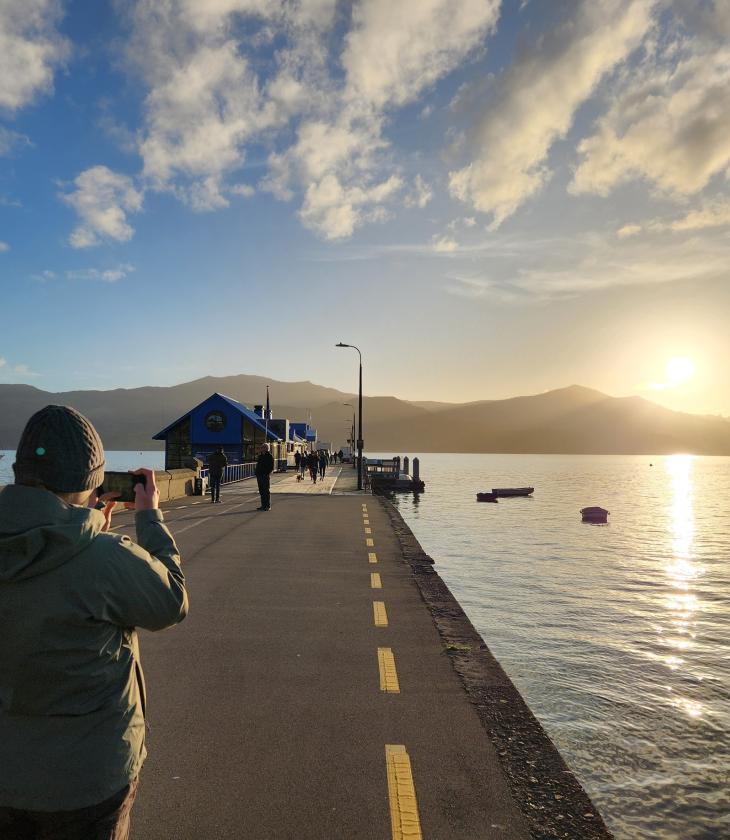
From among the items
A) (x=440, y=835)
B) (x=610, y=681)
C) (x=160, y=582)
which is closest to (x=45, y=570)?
(x=160, y=582)

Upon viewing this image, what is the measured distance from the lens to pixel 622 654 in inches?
368

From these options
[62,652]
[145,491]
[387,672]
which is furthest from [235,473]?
[62,652]

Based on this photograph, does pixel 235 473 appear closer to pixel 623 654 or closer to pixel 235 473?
pixel 235 473

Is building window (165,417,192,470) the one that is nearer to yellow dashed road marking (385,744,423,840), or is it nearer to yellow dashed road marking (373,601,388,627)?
yellow dashed road marking (373,601,388,627)

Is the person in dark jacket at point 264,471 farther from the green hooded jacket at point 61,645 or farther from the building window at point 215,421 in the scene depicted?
the building window at point 215,421

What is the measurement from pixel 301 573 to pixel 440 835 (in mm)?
7773

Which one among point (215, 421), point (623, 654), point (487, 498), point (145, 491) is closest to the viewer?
point (145, 491)

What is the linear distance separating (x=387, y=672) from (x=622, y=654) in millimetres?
4989

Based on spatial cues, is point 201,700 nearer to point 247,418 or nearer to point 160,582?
point 160,582

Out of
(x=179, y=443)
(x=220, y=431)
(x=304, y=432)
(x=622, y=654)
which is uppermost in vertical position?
(x=304, y=432)

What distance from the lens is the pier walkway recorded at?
360cm

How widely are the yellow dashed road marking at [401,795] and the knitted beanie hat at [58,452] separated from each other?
2674mm

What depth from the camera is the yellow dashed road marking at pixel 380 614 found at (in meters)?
7.81

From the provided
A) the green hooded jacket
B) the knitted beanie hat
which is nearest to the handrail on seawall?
the knitted beanie hat
